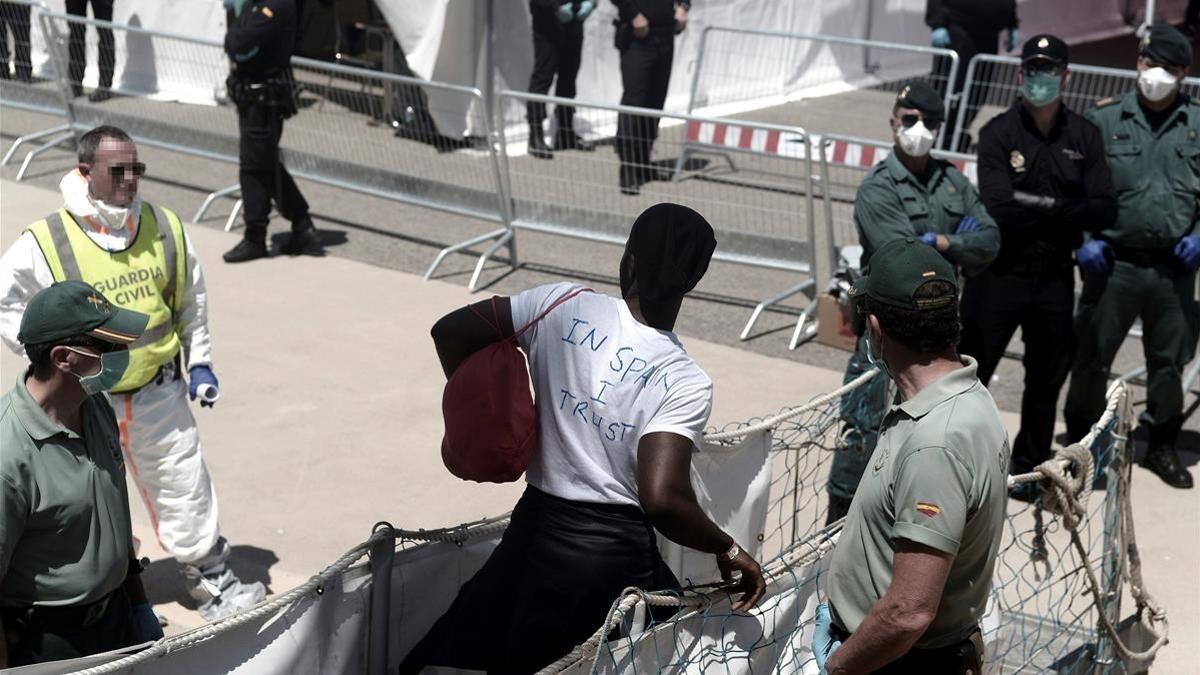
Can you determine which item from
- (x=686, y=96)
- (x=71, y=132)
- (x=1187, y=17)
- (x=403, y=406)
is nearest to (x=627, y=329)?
(x=403, y=406)

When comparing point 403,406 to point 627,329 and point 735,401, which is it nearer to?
point 735,401

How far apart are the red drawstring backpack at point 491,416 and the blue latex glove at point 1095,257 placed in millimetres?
3801

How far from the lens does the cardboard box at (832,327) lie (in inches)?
320

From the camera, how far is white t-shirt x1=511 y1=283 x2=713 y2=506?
320 cm

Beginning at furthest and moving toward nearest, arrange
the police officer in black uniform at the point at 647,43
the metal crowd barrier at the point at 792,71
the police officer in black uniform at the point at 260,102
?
the metal crowd barrier at the point at 792,71, the police officer in black uniform at the point at 647,43, the police officer in black uniform at the point at 260,102

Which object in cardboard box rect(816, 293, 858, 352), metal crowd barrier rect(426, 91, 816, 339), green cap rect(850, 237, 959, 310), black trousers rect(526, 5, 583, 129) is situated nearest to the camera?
green cap rect(850, 237, 959, 310)

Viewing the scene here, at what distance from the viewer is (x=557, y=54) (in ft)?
39.8

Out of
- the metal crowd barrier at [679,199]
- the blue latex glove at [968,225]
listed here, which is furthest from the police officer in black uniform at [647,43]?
the blue latex glove at [968,225]

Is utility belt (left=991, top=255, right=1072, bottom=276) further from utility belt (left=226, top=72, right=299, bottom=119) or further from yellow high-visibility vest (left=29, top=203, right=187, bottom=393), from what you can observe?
utility belt (left=226, top=72, right=299, bottom=119)

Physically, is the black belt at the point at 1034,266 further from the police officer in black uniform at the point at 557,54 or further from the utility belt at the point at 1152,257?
the police officer in black uniform at the point at 557,54

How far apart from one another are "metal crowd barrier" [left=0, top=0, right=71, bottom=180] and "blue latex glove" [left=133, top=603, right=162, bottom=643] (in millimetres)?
8847

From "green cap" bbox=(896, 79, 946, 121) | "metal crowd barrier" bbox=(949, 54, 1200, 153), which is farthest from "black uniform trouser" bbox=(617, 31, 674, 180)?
"green cap" bbox=(896, 79, 946, 121)

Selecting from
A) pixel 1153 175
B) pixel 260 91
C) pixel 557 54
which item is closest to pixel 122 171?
pixel 1153 175

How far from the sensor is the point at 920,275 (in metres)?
2.83
